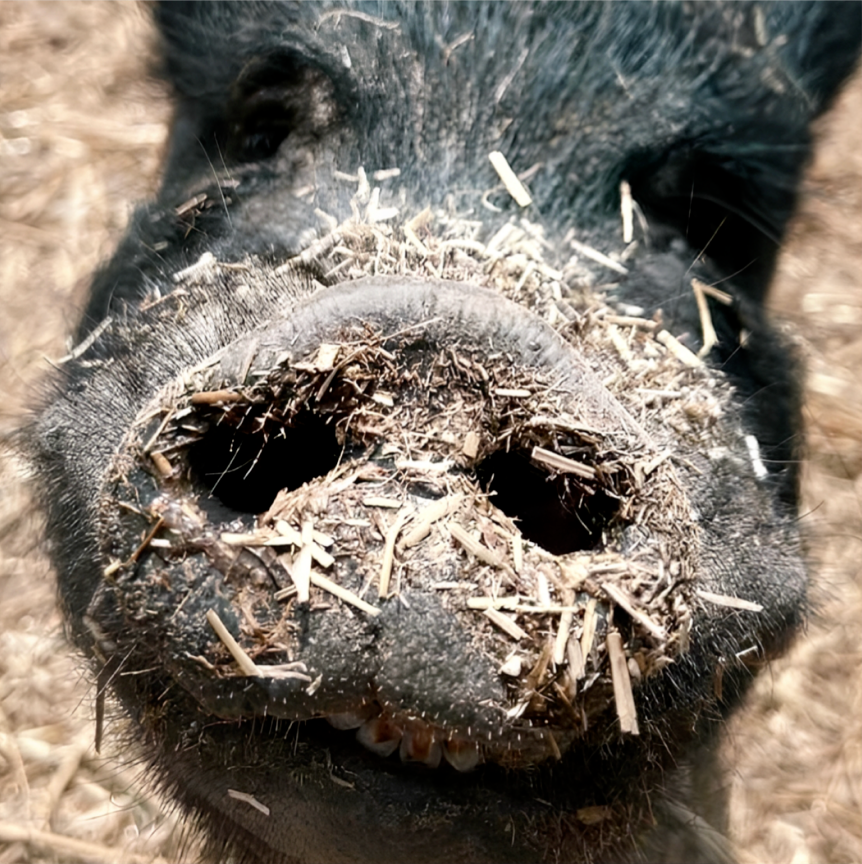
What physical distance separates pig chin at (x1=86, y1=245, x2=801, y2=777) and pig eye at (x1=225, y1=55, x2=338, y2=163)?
15.6 inches

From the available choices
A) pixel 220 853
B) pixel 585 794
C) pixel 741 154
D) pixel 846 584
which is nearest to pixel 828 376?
pixel 846 584

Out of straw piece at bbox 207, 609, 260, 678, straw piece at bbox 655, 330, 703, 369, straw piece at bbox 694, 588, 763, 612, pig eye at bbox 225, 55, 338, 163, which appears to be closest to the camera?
straw piece at bbox 207, 609, 260, 678

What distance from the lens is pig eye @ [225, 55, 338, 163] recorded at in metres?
1.88

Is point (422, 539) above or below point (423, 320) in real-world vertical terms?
below

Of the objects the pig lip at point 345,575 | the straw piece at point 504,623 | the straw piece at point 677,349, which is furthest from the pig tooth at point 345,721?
the straw piece at point 677,349

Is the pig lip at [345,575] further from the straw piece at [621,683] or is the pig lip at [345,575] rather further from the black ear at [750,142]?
the black ear at [750,142]

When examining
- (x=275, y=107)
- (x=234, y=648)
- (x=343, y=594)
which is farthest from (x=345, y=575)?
(x=275, y=107)

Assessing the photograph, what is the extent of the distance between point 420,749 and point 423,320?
54cm

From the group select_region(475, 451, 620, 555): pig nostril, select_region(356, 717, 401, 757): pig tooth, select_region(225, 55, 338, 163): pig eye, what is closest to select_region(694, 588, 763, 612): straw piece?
select_region(475, 451, 620, 555): pig nostril

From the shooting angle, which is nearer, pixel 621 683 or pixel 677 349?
pixel 621 683

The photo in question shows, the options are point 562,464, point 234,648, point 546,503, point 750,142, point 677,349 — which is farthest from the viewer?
point 750,142

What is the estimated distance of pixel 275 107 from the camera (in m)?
1.96

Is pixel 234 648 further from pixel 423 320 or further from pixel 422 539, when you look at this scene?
pixel 423 320

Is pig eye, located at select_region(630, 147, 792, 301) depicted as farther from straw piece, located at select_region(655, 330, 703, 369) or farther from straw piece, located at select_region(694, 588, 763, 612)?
straw piece, located at select_region(694, 588, 763, 612)
